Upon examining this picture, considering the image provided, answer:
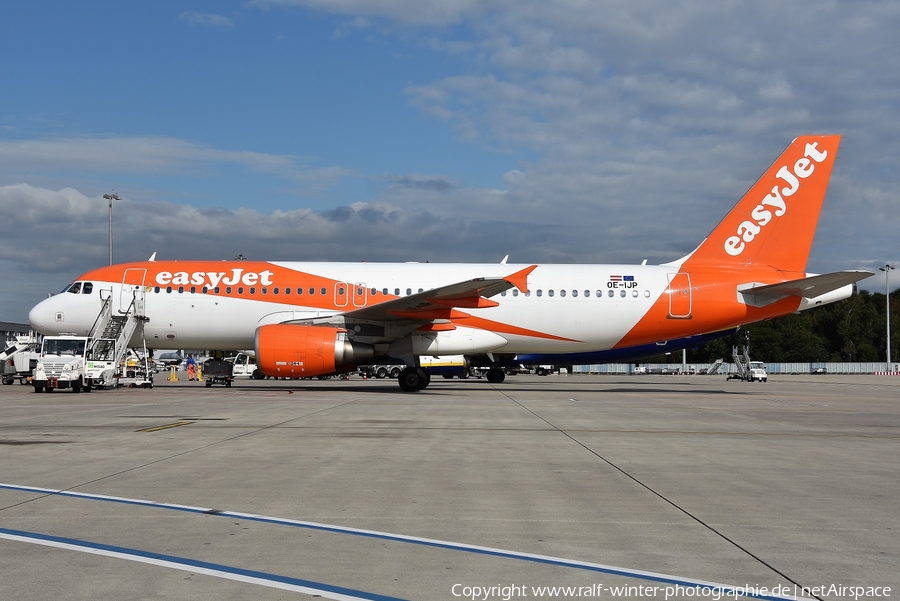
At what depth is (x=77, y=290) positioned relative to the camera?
2692cm

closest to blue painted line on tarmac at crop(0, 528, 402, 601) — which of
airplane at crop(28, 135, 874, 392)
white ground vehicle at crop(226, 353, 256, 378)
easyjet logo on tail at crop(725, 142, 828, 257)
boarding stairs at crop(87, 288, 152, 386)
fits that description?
airplane at crop(28, 135, 874, 392)

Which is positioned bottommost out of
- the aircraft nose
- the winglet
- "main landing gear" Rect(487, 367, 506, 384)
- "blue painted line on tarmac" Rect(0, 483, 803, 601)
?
"blue painted line on tarmac" Rect(0, 483, 803, 601)

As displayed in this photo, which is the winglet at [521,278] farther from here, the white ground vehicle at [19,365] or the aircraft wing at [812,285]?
the white ground vehicle at [19,365]

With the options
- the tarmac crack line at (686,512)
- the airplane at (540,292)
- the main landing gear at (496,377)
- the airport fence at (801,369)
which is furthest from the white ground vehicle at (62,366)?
the airport fence at (801,369)

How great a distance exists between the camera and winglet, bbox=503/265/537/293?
77.5ft

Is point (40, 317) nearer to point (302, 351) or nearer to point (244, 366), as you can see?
point (302, 351)

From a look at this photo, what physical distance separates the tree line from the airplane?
261 ft

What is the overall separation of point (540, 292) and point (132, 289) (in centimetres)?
1354

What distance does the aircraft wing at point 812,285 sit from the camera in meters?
24.4

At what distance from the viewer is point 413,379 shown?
25500mm

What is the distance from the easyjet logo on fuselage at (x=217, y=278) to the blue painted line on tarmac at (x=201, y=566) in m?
20.7

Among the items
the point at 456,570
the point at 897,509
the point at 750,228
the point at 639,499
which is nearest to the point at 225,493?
the point at 456,570

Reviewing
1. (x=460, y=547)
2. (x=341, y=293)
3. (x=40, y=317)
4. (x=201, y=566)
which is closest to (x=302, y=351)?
(x=341, y=293)

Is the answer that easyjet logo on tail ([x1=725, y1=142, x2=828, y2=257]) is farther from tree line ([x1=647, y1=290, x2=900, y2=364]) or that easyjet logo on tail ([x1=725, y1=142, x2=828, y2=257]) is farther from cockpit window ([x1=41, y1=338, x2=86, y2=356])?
tree line ([x1=647, y1=290, x2=900, y2=364])
